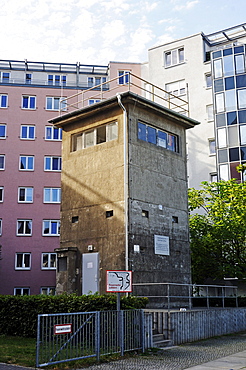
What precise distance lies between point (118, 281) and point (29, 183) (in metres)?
31.8

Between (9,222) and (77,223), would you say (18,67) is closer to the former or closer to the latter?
(9,222)

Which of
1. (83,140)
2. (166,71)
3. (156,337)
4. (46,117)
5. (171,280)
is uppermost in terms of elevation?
(166,71)

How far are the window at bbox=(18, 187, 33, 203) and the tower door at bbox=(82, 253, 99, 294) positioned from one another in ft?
76.9

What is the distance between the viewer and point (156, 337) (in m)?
15.4

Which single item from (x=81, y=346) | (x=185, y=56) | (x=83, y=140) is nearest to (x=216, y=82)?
(x=185, y=56)

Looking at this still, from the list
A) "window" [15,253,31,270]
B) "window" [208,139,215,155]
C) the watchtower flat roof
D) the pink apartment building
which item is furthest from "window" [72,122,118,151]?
"window" [208,139,215,155]

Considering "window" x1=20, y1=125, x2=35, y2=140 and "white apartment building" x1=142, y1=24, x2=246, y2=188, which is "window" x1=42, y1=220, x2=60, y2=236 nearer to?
"window" x1=20, y1=125, x2=35, y2=140

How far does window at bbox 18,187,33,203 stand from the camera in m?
43.1

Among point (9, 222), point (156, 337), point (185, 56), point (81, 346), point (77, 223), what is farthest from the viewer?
point (185, 56)

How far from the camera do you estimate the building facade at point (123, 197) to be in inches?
787

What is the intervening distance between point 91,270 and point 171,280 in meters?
3.61

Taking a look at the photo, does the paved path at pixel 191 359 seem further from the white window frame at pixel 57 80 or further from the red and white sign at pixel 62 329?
the white window frame at pixel 57 80

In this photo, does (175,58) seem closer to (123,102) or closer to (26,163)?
(26,163)

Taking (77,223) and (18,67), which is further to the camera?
(18,67)
